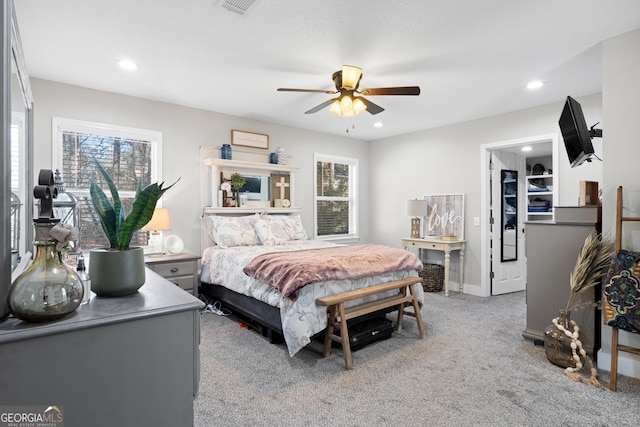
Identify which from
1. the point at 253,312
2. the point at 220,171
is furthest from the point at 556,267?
the point at 220,171

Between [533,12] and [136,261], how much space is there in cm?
281

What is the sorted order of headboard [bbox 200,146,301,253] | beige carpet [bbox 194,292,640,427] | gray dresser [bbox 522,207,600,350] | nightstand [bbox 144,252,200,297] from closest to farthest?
beige carpet [bbox 194,292,640,427]
gray dresser [bbox 522,207,600,350]
nightstand [bbox 144,252,200,297]
headboard [bbox 200,146,301,253]

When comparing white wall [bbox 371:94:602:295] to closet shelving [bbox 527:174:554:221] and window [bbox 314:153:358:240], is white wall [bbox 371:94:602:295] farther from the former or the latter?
closet shelving [bbox 527:174:554:221]

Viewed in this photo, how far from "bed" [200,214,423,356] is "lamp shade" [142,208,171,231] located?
1.82ft

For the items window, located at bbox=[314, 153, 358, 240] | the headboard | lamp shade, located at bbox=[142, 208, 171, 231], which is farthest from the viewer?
window, located at bbox=[314, 153, 358, 240]

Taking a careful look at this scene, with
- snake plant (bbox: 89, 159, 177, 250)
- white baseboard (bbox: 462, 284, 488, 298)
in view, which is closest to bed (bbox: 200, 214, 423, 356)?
snake plant (bbox: 89, 159, 177, 250)

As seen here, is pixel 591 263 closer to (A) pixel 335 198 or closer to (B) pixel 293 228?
(B) pixel 293 228

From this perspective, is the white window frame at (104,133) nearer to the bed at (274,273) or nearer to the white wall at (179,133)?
the white wall at (179,133)

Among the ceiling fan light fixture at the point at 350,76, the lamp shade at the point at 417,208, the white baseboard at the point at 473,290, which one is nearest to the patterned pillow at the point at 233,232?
the ceiling fan light fixture at the point at 350,76

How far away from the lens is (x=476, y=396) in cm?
219

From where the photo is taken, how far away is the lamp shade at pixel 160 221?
379 cm

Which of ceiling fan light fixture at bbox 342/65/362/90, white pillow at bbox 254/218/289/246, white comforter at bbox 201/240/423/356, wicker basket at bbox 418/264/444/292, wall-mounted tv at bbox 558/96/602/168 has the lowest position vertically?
wicker basket at bbox 418/264/444/292

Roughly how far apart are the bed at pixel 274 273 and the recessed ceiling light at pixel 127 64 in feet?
6.15

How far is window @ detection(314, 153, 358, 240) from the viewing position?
5906 mm
